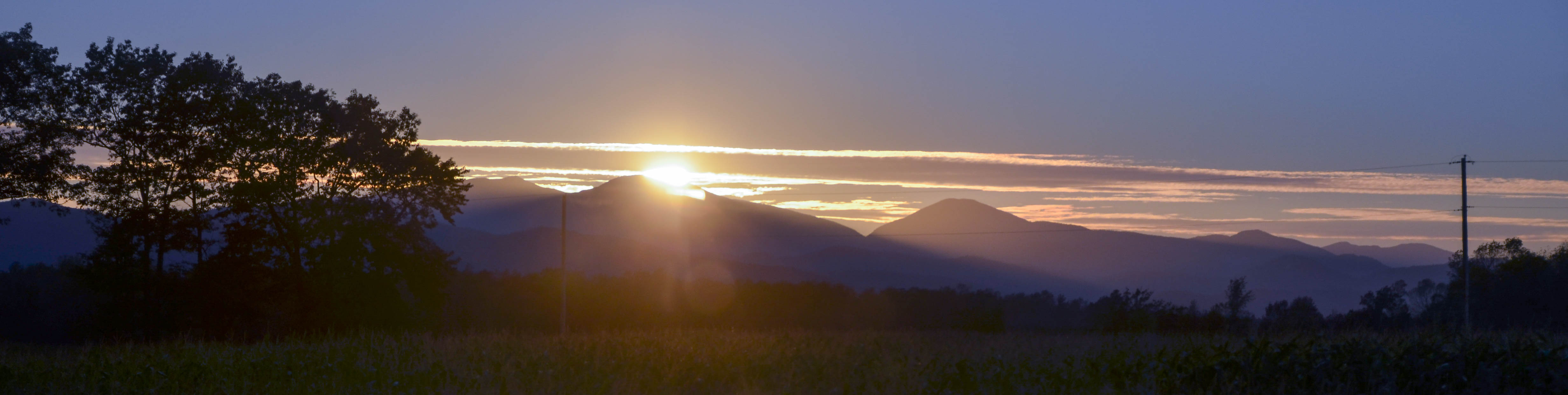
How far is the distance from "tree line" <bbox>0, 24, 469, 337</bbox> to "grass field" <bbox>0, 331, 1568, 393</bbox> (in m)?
20.0

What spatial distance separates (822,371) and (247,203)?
29.5 metres

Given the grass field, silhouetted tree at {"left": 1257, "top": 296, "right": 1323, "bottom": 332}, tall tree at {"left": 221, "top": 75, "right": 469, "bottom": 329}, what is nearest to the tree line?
tall tree at {"left": 221, "top": 75, "right": 469, "bottom": 329}

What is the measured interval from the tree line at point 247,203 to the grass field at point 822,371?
65.7ft

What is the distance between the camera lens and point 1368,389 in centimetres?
1195

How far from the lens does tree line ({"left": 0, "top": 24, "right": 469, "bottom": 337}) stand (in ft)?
112

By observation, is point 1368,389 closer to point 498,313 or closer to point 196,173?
point 196,173

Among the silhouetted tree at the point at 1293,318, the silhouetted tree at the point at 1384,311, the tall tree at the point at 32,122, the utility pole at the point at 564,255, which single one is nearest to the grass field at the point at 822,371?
the silhouetted tree at the point at 1293,318

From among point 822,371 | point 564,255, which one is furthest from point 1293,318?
point 822,371

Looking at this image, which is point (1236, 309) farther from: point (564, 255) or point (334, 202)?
point (334, 202)

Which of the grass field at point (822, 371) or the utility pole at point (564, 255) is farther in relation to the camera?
Result: the utility pole at point (564, 255)

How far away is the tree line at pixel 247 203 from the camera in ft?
112

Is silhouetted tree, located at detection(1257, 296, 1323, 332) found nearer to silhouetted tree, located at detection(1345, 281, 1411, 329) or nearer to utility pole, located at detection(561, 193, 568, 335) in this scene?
silhouetted tree, located at detection(1345, 281, 1411, 329)

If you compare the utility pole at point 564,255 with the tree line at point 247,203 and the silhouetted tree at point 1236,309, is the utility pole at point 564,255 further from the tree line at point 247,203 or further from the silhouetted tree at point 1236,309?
the silhouetted tree at point 1236,309

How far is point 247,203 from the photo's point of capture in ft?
116
